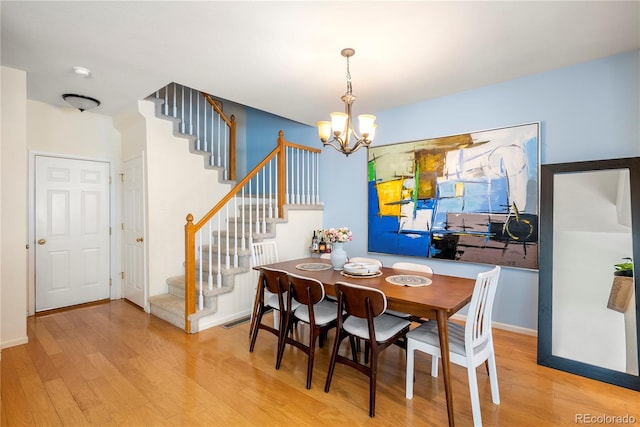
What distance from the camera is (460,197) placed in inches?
139

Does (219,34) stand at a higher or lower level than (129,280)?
higher

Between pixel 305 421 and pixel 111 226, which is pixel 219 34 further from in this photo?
pixel 111 226


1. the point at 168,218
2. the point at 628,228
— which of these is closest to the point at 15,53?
the point at 168,218

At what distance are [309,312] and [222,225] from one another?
273 cm

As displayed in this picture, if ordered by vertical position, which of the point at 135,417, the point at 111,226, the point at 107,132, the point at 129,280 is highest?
the point at 107,132

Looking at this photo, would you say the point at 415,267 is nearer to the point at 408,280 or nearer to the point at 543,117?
the point at 408,280

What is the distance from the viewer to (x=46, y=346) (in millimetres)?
2986

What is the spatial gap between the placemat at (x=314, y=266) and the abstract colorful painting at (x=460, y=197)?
4.10 feet

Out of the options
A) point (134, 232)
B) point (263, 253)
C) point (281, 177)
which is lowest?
point (263, 253)

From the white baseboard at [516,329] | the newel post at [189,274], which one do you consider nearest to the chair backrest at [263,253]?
the newel post at [189,274]

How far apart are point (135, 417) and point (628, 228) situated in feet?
12.3

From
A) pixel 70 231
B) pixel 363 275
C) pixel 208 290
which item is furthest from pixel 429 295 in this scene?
pixel 70 231

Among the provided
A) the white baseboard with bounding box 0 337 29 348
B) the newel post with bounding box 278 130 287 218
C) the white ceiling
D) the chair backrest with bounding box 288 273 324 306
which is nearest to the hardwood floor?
the white baseboard with bounding box 0 337 29 348

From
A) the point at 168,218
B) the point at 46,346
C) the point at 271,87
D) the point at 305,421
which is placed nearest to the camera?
the point at 305,421
